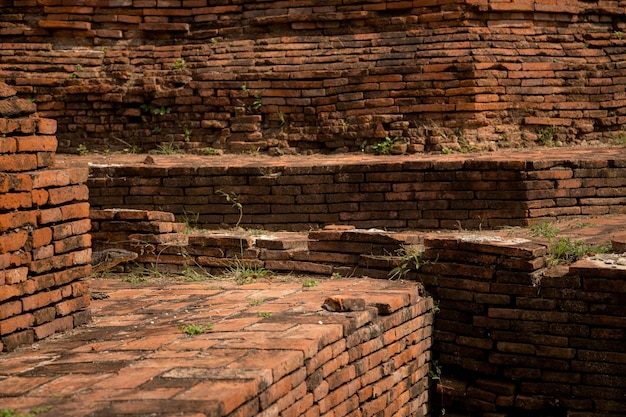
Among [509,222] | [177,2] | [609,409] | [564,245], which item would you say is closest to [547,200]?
[509,222]

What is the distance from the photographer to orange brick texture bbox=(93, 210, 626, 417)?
5.13 metres

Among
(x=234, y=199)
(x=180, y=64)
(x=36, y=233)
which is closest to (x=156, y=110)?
(x=180, y=64)

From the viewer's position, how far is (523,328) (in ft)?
17.8

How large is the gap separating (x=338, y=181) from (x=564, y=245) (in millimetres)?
2326

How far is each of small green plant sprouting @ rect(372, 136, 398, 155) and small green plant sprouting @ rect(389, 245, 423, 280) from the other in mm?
3071

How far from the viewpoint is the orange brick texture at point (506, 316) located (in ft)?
16.8

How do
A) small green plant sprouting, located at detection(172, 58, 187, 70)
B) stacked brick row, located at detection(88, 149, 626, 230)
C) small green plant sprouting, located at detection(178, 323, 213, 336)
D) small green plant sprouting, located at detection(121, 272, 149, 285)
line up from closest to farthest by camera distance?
1. small green plant sprouting, located at detection(178, 323, 213, 336)
2. small green plant sprouting, located at detection(121, 272, 149, 285)
3. stacked brick row, located at detection(88, 149, 626, 230)
4. small green plant sprouting, located at detection(172, 58, 187, 70)

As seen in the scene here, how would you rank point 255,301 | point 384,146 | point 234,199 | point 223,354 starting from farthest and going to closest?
point 384,146 → point 234,199 → point 255,301 → point 223,354

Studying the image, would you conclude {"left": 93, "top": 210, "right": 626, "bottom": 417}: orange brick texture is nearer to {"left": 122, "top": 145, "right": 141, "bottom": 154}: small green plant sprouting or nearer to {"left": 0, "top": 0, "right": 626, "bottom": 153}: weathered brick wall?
{"left": 0, "top": 0, "right": 626, "bottom": 153}: weathered brick wall

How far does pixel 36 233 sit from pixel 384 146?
516 cm

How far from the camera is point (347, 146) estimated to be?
9.23 m

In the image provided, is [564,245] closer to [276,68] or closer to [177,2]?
[276,68]

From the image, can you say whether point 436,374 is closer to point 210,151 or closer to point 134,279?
point 134,279

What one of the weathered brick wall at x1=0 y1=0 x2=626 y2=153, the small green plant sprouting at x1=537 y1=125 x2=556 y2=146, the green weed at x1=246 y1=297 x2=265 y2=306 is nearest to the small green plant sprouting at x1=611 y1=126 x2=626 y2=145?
the weathered brick wall at x1=0 y1=0 x2=626 y2=153
